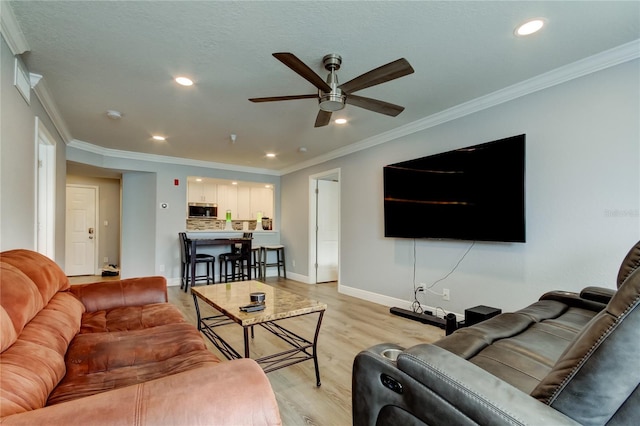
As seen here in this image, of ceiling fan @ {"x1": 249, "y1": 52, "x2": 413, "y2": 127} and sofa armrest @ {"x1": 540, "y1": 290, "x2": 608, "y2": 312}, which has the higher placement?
ceiling fan @ {"x1": 249, "y1": 52, "x2": 413, "y2": 127}

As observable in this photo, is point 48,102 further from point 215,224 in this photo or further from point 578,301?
point 215,224

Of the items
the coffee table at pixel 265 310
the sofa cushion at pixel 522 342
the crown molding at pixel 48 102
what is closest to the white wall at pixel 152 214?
the crown molding at pixel 48 102

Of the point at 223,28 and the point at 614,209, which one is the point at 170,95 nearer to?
the point at 223,28

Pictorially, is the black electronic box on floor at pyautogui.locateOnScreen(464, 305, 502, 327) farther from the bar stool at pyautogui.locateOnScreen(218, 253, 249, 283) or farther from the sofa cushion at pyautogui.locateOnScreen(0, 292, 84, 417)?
the bar stool at pyautogui.locateOnScreen(218, 253, 249, 283)

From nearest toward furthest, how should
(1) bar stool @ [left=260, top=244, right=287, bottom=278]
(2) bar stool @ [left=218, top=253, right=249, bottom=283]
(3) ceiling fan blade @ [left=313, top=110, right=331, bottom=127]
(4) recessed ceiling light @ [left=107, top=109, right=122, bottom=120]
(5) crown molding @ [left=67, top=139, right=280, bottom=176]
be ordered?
(3) ceiling fan blade @ [left=313, top=110, right=331, bottom=127]
(4) recessed ceiling light @ [left=107, top=109, right=122, bottom=120]
(5) crown molding @ [left=67, top=139, right=280, bottom=176]
(2) bar stool @ [left=218, top=253, right=249, bottom=283]
(1) bar stool @ [left=260, top=244, right=287, bottom=278]

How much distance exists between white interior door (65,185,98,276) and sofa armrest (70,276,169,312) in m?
5.61

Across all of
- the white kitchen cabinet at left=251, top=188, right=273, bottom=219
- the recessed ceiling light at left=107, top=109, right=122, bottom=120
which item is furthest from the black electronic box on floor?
the white kitchen cabinet at left=251, top=188, right=273, bottom=219

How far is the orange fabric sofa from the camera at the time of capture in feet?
2.46

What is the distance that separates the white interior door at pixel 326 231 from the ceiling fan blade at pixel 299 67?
12.0ft

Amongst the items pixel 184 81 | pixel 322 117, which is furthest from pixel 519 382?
pixel 184 81

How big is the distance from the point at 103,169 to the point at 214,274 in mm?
2569

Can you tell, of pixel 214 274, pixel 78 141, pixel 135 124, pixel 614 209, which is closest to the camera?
pixel 614 209

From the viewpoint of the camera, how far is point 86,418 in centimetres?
70

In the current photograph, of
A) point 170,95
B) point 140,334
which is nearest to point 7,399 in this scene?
point 140,334
